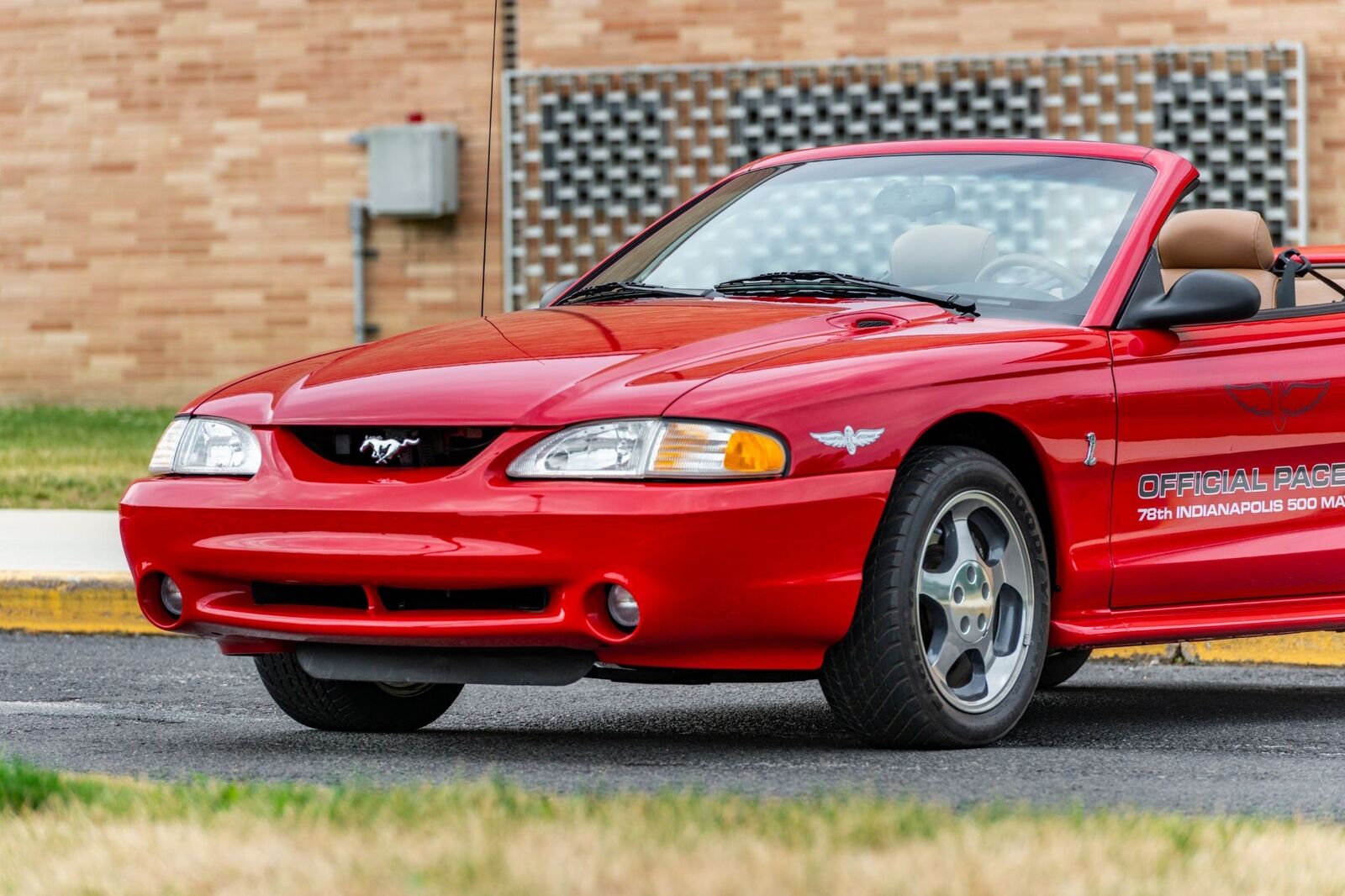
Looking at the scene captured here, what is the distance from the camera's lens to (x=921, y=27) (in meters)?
17.7

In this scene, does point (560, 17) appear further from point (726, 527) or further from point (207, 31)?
point (726, 527)

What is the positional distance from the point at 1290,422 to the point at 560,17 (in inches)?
521

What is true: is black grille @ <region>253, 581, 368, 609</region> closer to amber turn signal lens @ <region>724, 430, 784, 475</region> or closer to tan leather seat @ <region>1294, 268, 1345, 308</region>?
amber turn signal lens @ <region>724, 430, 784, 475</region>

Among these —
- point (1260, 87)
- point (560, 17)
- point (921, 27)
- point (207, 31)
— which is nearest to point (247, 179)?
point (207, 31)

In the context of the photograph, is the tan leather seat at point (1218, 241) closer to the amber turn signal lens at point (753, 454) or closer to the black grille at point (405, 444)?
the amber turn signal lens at point (753, 454)

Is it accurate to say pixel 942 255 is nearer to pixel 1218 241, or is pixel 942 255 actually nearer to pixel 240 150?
pixel 1218 241

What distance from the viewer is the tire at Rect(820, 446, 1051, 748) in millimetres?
4852

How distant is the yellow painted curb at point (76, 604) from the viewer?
336 inches

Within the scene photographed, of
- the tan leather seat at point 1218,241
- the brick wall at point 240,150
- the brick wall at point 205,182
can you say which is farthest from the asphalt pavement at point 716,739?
the brick wall at point 205,182

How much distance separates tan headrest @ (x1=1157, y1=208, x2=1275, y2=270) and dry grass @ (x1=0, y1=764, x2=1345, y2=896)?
2.77 m

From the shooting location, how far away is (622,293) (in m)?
6.09

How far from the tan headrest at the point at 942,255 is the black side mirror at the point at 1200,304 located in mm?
413

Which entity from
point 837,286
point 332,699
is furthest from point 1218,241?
point 332,699

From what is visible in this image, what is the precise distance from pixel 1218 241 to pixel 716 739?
2.15m
